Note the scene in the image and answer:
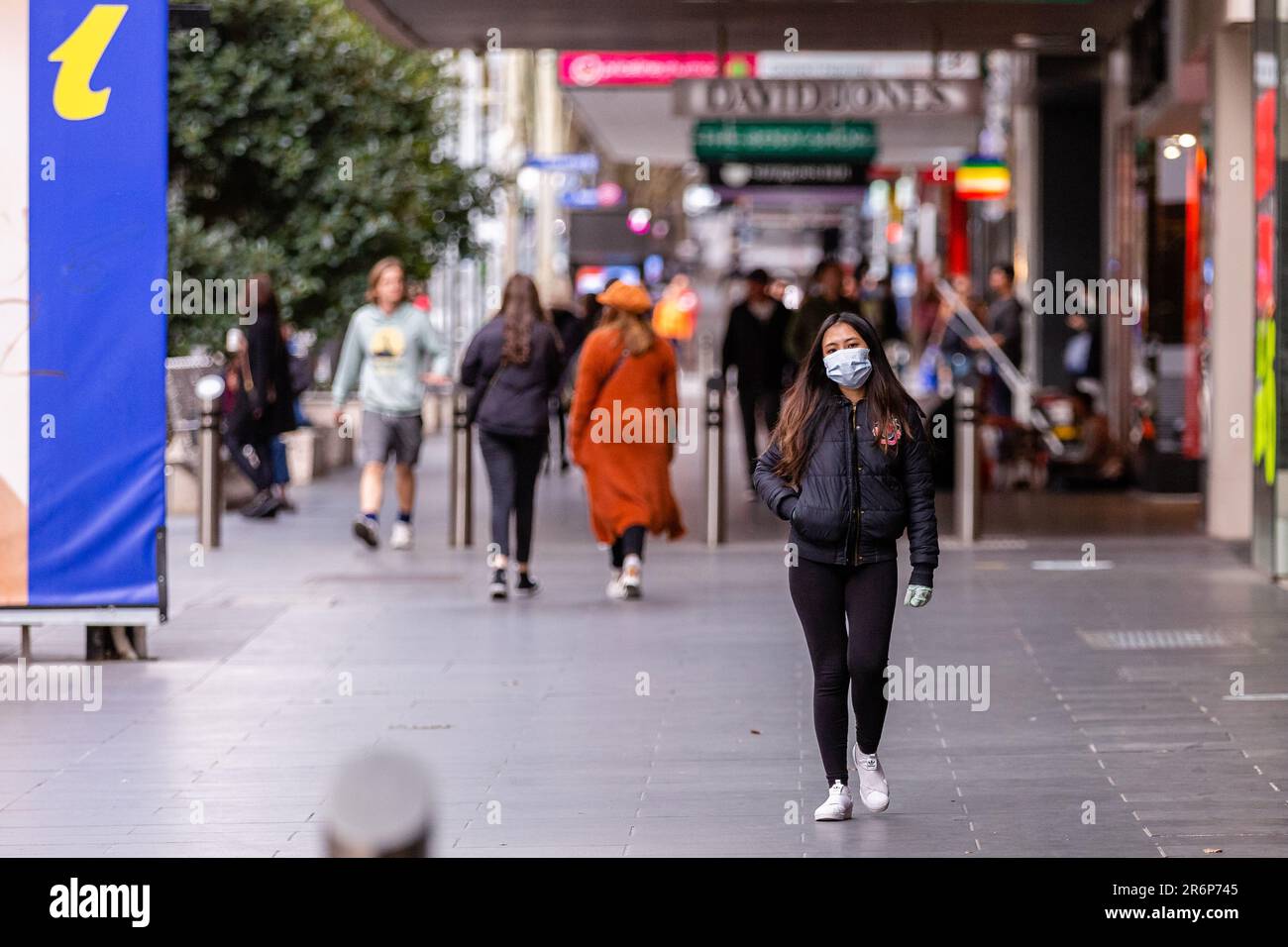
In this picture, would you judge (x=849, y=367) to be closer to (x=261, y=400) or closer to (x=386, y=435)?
(x=386, y=435)

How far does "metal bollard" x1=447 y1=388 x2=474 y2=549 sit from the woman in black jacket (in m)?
2.52

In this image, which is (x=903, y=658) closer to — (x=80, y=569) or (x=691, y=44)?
(x=80, y=569)

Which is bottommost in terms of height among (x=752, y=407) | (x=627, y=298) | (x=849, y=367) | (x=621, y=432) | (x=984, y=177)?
(x=621, y=432)

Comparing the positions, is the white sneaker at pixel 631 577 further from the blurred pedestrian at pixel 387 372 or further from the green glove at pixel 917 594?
the green glove at pixel 917 594

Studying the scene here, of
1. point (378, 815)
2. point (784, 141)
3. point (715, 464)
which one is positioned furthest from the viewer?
point (784, 141)

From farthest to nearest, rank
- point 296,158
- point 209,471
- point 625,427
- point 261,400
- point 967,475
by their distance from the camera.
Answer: point 296,158 → point 261,400 → point 967,475 → point 209,471 → point 625,427

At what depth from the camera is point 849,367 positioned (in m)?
6.92

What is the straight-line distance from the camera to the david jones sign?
16453 millimetres

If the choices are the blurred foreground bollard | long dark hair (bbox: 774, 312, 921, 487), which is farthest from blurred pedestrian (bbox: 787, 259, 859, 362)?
the blurred foreground bollard

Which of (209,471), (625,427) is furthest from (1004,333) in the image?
(625,427)

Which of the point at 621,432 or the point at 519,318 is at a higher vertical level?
the point at 519,318

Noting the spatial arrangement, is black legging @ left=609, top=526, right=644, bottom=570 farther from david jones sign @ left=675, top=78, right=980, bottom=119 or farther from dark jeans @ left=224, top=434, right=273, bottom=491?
dark jeans @ left=224, top=434, right=273, bottom=491

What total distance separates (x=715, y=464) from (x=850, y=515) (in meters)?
8.59

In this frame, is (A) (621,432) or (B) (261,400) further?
(B) (261,400)
